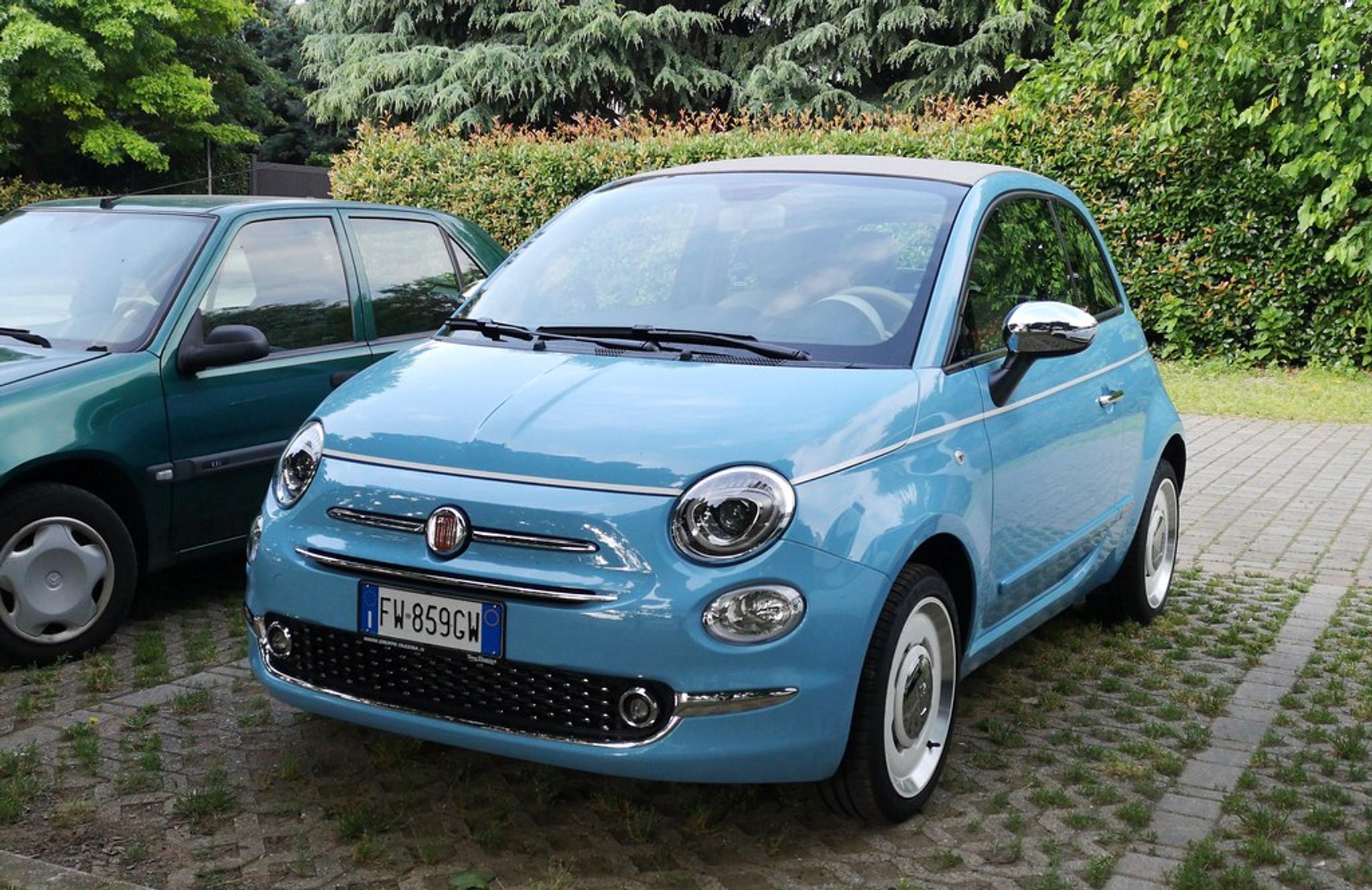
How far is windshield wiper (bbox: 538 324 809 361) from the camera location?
4012 millimetres

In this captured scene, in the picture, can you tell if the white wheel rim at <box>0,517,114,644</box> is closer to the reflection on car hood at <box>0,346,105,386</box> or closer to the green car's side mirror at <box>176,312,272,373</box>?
the reflection on car hood at <box>0,346,105,386</box>

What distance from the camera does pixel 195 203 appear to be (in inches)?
243

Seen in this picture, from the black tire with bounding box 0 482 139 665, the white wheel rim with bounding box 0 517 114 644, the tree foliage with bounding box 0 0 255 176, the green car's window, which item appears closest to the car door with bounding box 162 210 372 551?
the black tire with bounding box 0 482 139 665

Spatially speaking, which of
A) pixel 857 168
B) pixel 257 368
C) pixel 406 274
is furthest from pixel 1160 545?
pixel 257 368

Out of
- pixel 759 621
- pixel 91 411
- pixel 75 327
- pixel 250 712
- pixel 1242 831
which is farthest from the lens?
pixel 75 327

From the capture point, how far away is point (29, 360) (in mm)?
5188

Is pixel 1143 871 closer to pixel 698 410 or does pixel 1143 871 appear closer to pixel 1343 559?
pixel 698 410

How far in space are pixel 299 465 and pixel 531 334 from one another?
2.76ft

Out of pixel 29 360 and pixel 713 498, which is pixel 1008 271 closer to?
pixel 713 498

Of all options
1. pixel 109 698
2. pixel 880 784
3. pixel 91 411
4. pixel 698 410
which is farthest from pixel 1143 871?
pixel 91 411

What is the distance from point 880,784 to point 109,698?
263 centimetres

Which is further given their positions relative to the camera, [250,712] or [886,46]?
[886,46]

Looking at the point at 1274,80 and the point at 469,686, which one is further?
Answer: the point at 1274,80

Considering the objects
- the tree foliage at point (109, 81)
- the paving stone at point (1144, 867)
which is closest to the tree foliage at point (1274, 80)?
the paving stone at point (1144, 867)
